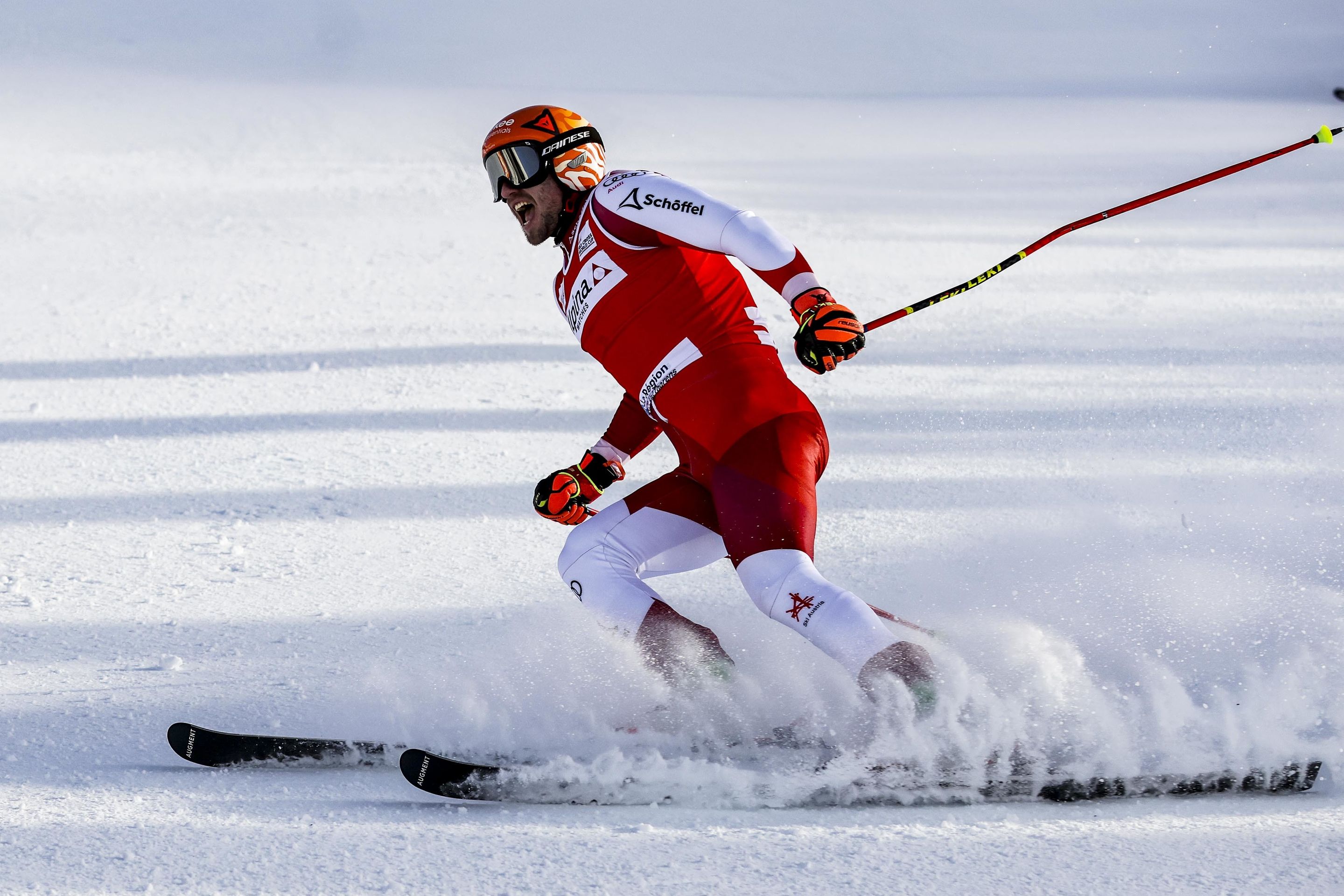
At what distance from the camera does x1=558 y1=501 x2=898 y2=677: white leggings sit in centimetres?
236

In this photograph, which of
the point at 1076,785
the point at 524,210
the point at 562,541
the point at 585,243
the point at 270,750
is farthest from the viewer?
the point at 562,541

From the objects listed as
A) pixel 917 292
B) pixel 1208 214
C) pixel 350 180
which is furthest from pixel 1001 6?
pixel 917 292

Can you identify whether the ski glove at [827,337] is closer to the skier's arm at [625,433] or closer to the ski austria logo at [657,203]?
the ski austria logo at [657,203]

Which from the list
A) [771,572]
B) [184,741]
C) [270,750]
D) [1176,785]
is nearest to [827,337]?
[771,572]

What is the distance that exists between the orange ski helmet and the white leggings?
77 centimetres

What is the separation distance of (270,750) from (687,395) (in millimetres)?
1127

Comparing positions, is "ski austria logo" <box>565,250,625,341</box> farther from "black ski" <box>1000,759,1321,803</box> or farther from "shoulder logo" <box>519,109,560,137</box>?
"black ski" <box>1000,759,1321,803</box>

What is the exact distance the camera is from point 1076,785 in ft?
7.70

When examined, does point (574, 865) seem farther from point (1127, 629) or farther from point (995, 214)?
point (995, 214)

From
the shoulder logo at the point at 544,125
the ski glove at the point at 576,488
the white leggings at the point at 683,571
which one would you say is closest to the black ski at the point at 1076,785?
the white leggings at the point at 683,571

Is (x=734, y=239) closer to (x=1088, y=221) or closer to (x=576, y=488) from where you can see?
(x=576, y=488)

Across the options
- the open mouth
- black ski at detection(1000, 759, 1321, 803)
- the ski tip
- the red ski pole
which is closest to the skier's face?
the open mouth

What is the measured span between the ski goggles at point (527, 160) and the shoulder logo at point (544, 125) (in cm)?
2

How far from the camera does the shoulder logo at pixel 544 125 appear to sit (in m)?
2.90
